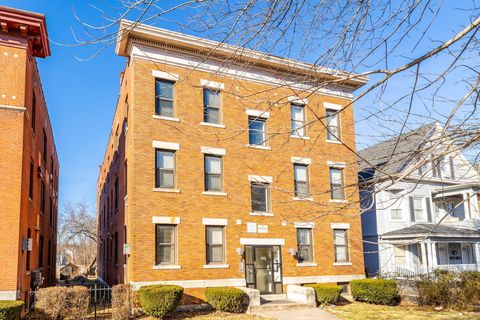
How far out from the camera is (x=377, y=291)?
64.5ft

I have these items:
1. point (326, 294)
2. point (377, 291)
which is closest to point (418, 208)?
point (377, 291)

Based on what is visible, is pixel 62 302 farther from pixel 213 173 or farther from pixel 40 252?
pixel 40 252

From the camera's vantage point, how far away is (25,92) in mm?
16047

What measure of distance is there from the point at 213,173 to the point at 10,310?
9479 millimetres

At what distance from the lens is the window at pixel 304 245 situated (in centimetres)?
2092

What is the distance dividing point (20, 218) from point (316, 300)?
1210 cm

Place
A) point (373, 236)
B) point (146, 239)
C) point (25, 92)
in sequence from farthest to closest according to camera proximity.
Result: point (373, 236) → point (146, 239) → point (25, 92)

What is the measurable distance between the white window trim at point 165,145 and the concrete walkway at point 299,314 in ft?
24.4

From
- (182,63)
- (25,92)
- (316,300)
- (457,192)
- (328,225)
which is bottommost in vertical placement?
(316,300)

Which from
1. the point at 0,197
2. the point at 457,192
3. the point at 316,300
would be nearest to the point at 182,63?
the point at 0,197

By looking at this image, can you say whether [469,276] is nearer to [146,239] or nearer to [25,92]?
[146,239]

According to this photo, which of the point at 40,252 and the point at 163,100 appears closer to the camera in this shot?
the point at 163,100

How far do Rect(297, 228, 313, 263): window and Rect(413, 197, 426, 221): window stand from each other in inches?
446

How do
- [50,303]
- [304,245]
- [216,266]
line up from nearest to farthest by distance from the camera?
[50,303]
[216,266]
[304,245]
